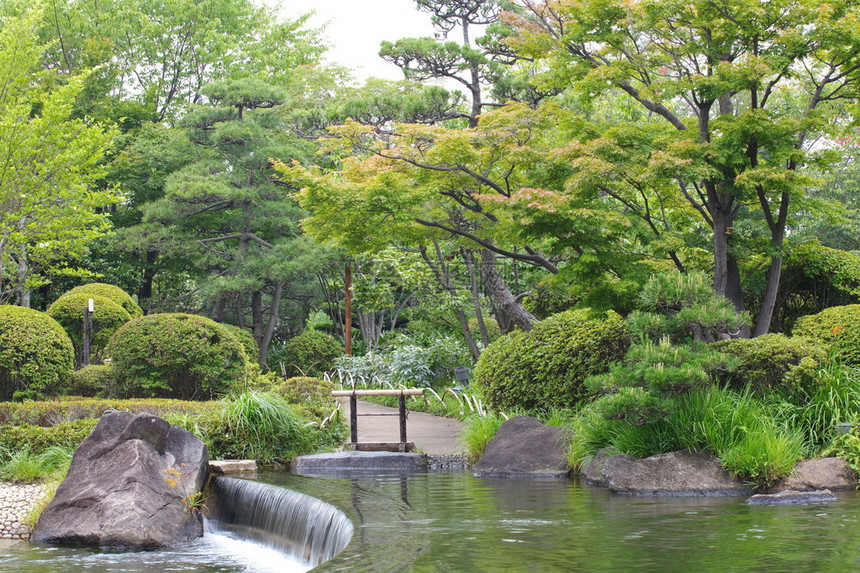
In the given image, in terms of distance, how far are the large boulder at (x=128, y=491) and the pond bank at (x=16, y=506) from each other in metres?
0.65

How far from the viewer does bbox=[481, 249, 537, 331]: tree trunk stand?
43.5 feet

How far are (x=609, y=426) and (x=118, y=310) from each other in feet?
40.9

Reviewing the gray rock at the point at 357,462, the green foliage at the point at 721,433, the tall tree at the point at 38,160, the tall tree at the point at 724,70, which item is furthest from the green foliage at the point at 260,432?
the tall tree at the point at 38,160

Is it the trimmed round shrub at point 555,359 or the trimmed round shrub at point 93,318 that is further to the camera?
the trimmed round shrub at point 93,318

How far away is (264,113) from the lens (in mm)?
23172

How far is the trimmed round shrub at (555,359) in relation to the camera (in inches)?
412

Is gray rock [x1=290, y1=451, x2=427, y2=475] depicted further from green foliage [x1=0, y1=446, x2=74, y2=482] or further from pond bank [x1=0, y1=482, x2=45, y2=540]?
pond bank [x1=0, y1=482, x2=45, y2=540]

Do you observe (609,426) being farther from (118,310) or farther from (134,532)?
(118,310)

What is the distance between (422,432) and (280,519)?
5339 millimetres

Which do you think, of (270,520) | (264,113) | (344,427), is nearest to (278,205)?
(264,113)

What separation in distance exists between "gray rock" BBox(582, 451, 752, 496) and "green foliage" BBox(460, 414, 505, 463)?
228 centimetres

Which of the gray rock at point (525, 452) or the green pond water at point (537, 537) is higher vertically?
the gray rock at point (525, 452)

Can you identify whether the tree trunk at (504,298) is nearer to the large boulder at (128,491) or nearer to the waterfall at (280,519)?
the waterfall at (280,519)

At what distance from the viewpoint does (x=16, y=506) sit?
7875mm
